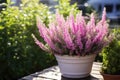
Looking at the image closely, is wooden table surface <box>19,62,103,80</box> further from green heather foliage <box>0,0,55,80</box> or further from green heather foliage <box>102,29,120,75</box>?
green heather foliage <box>0,0,55,80</box>

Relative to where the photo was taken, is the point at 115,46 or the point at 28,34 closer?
the point at 115,46

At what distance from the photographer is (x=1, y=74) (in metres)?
3.01

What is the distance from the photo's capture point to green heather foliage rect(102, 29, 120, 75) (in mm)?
1696

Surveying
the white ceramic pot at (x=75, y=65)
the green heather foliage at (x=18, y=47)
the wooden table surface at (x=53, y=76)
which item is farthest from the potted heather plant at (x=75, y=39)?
the green heather foliage at (x=18, y=47)

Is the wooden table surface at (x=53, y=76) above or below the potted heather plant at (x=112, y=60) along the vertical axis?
below

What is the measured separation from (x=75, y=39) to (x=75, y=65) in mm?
180

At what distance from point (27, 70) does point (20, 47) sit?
25 centimetres

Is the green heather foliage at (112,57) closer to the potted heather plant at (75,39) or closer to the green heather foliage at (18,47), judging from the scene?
the potted heather plant at (75,39)

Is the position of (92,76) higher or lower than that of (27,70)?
higher

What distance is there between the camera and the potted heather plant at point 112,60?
66.7 inches

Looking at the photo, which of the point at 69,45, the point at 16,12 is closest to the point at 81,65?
the point at 69,45

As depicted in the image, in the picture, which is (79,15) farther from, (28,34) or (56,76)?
(28,34)

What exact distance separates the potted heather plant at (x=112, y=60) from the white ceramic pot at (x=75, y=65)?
4.3 inches

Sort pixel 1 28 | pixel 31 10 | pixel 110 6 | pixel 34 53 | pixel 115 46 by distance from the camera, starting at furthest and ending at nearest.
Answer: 1. pixel 110 6
2. pixel 31 10
3. pixel 34 53
4. pixel 1 28
5. pixel 115 46
